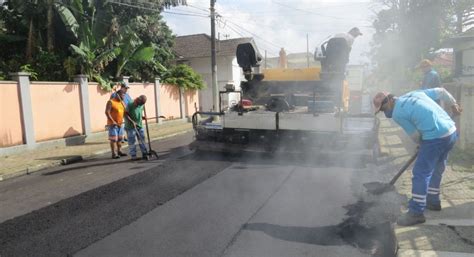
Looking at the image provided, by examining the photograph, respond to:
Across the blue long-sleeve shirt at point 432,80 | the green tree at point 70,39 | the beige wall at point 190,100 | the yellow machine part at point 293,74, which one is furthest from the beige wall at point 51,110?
the blue long-sleeve shirt at point 432,80

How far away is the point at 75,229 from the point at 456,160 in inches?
247

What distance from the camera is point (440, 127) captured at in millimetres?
4117

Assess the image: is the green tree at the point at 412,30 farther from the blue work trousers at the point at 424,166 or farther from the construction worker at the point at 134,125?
the blue work trousers at the point at 424,166

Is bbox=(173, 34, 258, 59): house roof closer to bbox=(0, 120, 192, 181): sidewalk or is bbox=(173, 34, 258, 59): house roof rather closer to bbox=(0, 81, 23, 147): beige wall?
bbox=(0, 120, 192, 181): sidewalk

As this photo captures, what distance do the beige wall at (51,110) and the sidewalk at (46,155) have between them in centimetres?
40

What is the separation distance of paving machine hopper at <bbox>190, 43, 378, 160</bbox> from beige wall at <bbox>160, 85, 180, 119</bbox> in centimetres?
848

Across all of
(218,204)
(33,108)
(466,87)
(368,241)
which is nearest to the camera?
(368,241)

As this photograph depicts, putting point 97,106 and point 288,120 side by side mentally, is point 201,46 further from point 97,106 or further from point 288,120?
point 288,120

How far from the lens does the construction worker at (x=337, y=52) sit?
742cm

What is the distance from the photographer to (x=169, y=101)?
688 inches

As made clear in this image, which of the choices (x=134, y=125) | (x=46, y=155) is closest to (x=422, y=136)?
(x=134, y=125)

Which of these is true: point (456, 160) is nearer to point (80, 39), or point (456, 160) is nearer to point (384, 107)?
point (384, 107)

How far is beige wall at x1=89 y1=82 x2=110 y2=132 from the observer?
12552 mm

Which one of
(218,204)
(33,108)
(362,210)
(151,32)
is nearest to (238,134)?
(218,204)
